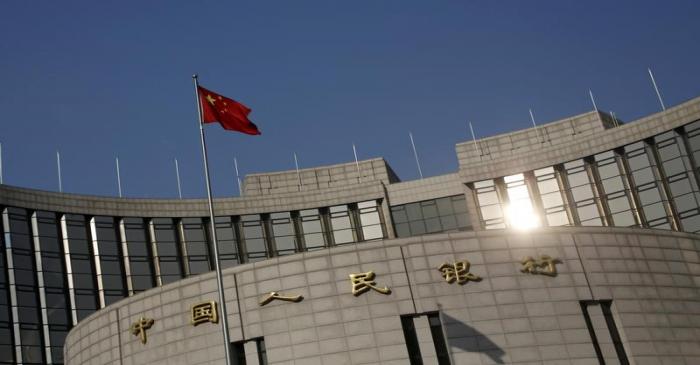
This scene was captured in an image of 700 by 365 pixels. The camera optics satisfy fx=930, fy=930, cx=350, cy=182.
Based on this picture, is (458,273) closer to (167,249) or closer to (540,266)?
(540,266)

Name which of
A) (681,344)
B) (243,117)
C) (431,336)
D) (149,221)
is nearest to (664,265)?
(681,344)

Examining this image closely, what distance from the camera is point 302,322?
47.6m

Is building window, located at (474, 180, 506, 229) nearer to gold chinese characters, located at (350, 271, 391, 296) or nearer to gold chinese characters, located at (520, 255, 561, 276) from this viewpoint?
gold chinese characters, located at (520, 255, 561, 276)

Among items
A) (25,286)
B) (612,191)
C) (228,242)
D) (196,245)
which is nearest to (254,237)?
(228,242)

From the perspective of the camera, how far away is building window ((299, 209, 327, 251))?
7912cm

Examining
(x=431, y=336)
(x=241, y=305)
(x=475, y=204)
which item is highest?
(x=475, y=204)

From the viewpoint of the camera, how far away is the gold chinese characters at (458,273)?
159 feet

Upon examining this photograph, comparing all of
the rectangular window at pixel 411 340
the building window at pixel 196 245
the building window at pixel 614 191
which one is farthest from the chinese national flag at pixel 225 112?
the building window at pixel 614 191

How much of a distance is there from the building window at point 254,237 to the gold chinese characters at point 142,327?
1054 inches

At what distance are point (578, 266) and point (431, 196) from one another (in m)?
30.3

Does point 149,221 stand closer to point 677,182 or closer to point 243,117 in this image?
point 243,117

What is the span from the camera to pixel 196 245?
77625mm

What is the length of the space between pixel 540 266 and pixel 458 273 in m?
4.60

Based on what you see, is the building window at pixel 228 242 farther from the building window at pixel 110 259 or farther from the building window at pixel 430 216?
the building window at pixel 430 216
